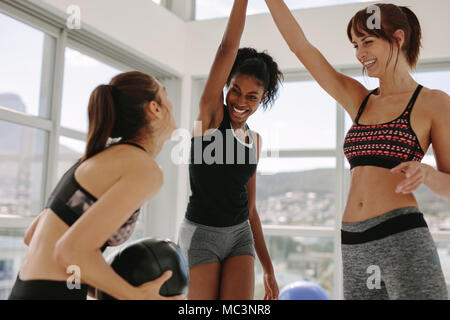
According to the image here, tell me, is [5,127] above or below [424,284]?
above

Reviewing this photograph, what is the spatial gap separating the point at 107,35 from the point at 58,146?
94cm

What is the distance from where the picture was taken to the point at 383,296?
1508mm

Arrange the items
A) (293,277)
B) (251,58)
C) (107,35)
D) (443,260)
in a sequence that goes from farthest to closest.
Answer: (293,277) → (443,260) → (107,35) → (251,58)

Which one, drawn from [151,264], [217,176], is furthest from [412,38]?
[151,264]

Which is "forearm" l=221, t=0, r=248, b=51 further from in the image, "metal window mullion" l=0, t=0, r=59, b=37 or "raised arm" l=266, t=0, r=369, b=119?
"metal window mullion" l=0, t=0, r=59, b=37

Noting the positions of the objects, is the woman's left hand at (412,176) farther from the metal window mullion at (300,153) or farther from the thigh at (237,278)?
the metal window mullion at (300,153)

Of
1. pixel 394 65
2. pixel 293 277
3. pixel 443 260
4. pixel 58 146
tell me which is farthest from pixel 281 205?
pixel 394 65

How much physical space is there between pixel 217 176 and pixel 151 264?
64 centimetres

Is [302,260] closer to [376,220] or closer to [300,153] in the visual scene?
[300,153]

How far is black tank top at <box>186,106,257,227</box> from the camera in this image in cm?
185

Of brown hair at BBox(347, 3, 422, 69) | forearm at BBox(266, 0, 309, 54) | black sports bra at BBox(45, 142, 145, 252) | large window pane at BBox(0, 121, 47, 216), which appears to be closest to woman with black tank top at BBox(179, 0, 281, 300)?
forearm at BBox(266, 0, 309, 54)

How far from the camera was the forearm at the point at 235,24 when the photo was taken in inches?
69.7

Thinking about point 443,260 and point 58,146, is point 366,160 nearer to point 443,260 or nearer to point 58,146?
point 58,146

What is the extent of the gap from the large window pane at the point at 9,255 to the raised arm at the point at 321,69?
224 centimetres
